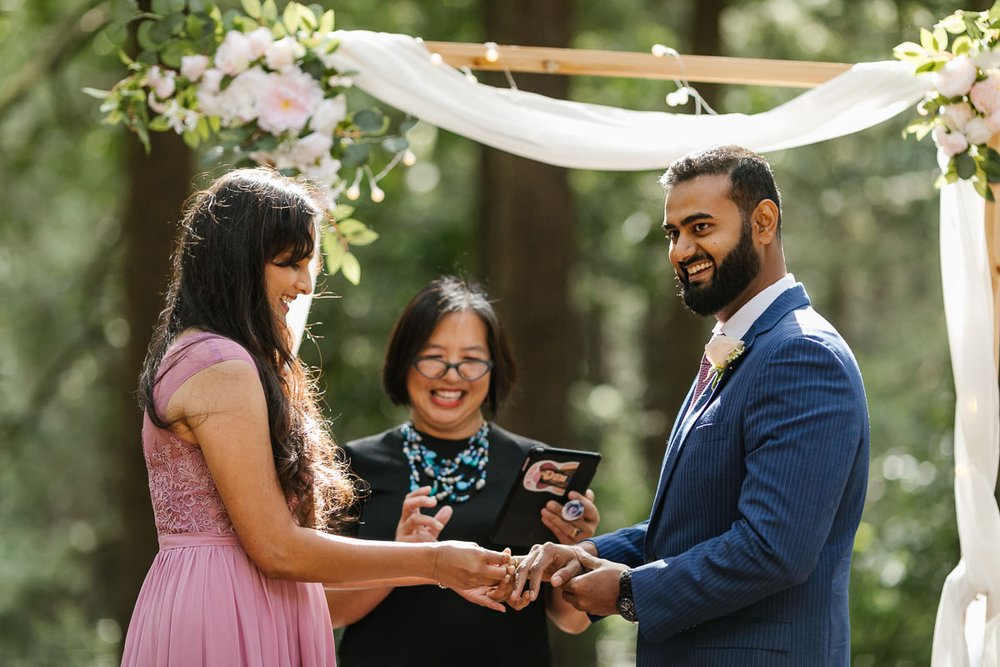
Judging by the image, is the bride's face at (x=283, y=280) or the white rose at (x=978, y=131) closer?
the bride's face at (x=283, y=280)

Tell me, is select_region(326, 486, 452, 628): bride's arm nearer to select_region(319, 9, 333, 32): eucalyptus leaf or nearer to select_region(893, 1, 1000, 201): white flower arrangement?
select_region(319, 9, 333, 32): eucalyptus leaf

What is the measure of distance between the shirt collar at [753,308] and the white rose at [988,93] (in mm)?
1439

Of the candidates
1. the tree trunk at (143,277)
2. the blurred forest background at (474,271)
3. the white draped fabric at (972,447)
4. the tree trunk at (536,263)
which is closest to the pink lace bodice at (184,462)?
the white draped fabric at (972,447)

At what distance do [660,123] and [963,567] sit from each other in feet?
6.42

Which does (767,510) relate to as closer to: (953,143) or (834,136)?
(953,143)

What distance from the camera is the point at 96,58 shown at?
1199 centimetres

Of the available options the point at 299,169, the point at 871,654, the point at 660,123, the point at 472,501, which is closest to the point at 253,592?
the point at 472,501

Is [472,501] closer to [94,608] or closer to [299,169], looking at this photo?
[299,169]

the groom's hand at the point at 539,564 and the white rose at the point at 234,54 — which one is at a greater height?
the white rose at the point at 234,54

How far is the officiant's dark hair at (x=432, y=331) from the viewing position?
4496mm

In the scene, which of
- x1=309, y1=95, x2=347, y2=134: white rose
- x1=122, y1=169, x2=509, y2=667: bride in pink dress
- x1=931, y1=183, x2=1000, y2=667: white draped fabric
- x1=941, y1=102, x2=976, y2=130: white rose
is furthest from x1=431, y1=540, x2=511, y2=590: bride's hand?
x1=941, y1=102, x2=976, y2=130: white rose

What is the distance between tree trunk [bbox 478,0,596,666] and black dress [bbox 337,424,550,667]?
155 inches

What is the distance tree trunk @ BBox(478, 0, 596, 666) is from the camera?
8406 mm

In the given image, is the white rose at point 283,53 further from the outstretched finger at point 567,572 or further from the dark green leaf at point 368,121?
the outstretched finger at point 567,572
